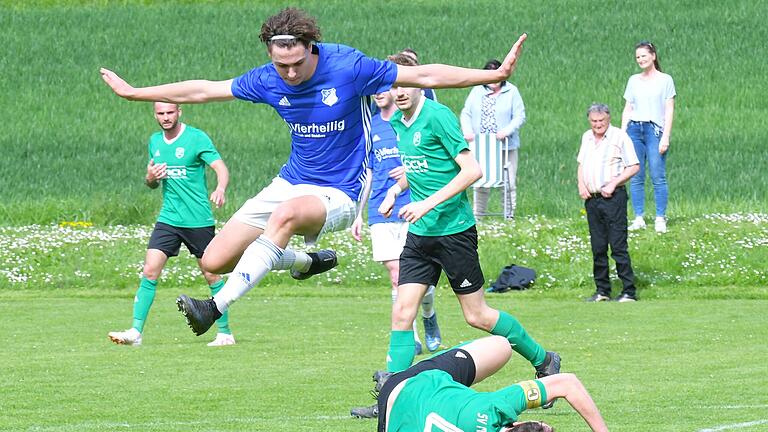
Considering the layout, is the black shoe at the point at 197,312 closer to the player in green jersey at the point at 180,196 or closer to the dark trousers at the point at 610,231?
the player in green jersey at the point at 180,196

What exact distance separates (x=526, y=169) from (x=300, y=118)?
18.3 meters

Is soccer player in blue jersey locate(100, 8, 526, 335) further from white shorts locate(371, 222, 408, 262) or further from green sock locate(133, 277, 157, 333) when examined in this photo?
green sock locate(133, 277, 157, 333)

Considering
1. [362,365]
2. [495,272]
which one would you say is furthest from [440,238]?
[495,272]

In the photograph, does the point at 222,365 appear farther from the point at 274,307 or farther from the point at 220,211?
the point at 220,211

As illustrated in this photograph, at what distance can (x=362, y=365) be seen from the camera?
11.7 m

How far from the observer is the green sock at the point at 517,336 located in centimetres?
952

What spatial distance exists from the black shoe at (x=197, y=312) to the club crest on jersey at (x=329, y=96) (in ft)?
4.77

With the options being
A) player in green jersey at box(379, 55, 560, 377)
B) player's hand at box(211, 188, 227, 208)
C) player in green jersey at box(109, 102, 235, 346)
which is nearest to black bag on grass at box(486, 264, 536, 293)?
player in green jersey at box(109, 102, 235, 346)

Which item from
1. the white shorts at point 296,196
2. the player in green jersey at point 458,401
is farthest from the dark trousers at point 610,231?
the player in green jersey at point 458,401

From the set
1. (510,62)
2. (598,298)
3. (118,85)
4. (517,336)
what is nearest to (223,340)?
(517,336)

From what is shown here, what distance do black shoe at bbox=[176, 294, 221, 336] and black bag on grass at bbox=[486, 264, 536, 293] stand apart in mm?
9352

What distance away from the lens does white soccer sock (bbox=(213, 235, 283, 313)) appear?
8672 millimetres

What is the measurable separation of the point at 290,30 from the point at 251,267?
1426 millimetres

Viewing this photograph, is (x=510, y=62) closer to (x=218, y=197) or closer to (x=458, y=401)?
(x=458, y=401)
